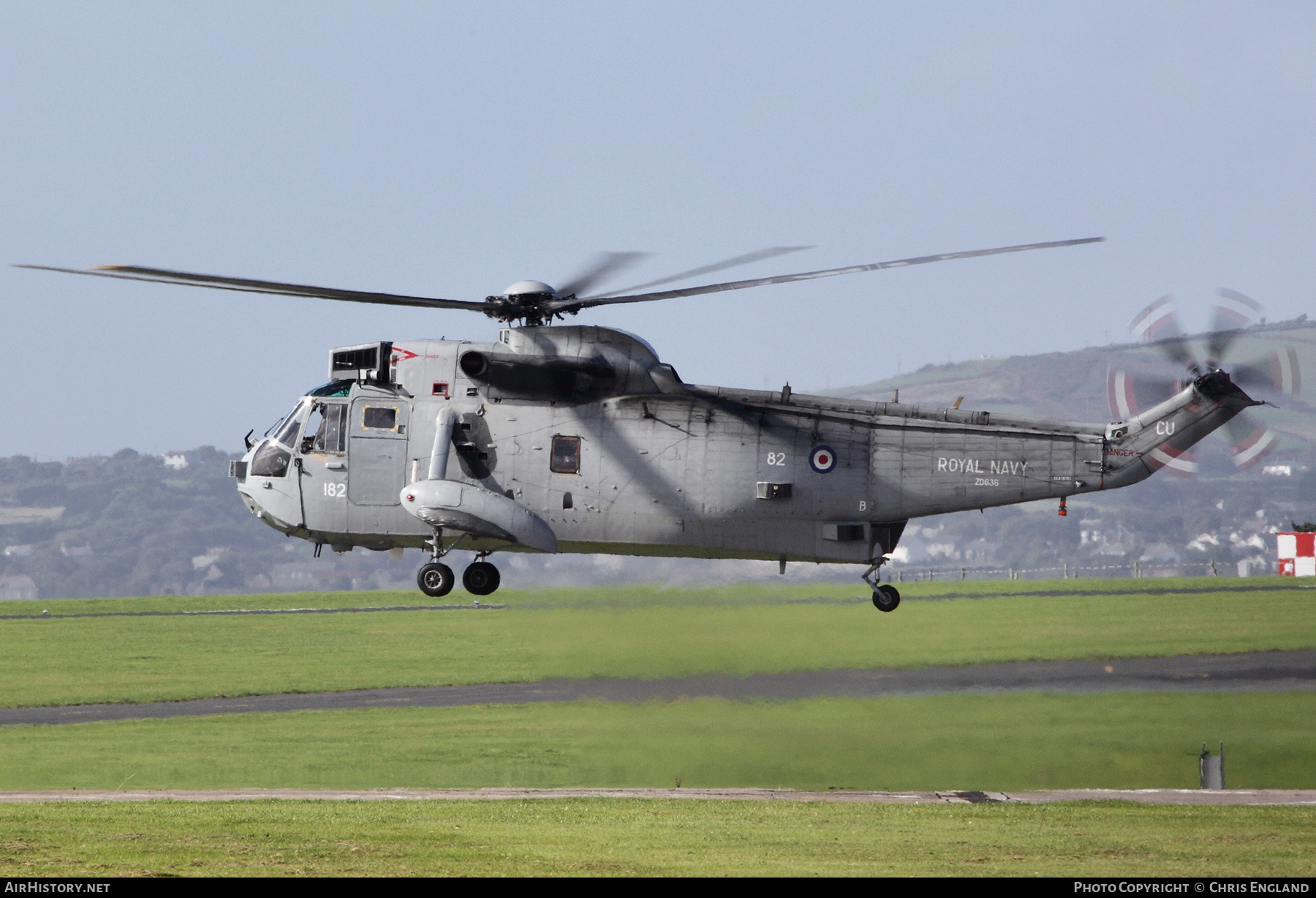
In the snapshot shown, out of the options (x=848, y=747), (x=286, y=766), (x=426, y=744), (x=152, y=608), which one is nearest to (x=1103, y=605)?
(x=848, y=747)

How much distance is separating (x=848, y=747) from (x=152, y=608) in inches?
2597

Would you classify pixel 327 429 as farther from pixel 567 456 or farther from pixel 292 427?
pixel 567 456

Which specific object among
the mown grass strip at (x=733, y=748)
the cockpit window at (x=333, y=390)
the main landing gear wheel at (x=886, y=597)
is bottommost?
the mown grass strip at (x=733, y=748)

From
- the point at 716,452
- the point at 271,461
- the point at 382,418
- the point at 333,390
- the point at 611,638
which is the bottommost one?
the point at 611,638

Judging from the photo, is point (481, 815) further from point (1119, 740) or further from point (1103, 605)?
point (1103, 605)

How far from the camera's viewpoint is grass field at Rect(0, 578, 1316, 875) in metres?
27.5

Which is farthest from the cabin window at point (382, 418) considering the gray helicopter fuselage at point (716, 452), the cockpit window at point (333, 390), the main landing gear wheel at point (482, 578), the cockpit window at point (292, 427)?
the main landing gear wheel at point (482, 578)

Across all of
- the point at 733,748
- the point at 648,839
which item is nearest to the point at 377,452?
the point at 648,839

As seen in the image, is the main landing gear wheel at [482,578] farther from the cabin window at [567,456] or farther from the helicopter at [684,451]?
the cabin window at [567,456]

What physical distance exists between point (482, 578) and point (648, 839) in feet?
24.5

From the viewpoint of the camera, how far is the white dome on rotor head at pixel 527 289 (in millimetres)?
27109

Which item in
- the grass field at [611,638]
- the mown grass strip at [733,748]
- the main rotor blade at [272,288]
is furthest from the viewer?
the mown grass strip at [733,748]

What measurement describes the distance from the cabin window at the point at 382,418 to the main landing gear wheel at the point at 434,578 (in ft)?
9.71

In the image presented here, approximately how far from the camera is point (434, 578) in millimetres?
27344
